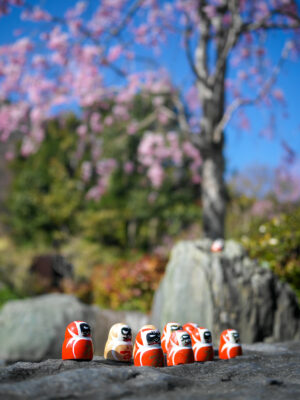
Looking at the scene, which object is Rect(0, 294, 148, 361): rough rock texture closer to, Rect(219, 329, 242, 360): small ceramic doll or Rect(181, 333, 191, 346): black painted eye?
Rect(219, 329, 242, 360): small ceramic doll

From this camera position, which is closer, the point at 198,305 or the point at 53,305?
the point at 198,305

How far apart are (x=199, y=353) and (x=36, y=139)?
872cm

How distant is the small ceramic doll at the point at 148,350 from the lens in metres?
2.83

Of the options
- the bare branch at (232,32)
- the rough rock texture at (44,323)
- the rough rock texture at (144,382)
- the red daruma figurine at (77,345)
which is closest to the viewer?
the rough rock texture at (144,382)

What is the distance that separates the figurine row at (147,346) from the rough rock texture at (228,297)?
170cm

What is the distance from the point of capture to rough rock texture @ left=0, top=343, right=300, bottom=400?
6.68ft

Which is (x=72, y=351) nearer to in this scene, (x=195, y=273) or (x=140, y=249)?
(x=195, y=273)

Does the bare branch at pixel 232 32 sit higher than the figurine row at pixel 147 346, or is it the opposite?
the bare branch at pixel 232 32

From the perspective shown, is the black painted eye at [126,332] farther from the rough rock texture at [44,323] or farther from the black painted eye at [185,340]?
the rough rock texture at [44,323]

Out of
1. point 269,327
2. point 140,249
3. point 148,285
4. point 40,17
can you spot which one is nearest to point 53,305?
point 148,285

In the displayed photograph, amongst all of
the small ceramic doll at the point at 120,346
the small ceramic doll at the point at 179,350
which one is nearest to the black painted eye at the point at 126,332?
the small ceramic doll at the point at 120,346

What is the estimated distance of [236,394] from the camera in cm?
210

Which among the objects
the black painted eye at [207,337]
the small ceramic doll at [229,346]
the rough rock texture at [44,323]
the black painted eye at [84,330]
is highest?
the black painted eye at [84,330]

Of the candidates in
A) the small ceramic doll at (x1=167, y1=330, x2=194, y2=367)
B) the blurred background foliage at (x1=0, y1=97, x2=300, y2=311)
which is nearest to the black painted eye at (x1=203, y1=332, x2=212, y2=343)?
the small ceramic doll at (x1=167, y1=330, x2=194, y2=367)
